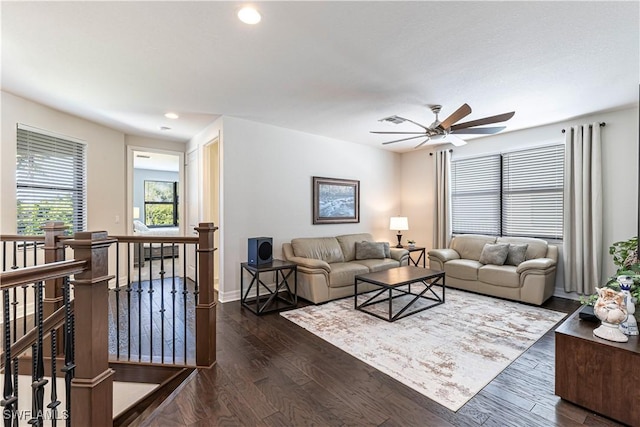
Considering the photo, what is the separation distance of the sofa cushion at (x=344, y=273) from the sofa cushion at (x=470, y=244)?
2010mm

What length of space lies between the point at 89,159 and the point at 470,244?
6.49 metres

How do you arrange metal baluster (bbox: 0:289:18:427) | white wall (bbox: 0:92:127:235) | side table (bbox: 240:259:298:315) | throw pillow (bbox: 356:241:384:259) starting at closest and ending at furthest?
1. metal baluster (bbox: 0:289:18:427)
2. white wall (bbox: 0:92:127:235)
3. side table (bbox: 240:259:298:315)
4. throw pillow (bbox: 356:241:384:259)

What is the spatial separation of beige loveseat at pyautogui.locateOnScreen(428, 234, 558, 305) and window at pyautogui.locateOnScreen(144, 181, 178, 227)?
27.3ft

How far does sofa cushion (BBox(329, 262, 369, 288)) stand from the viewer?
4.29 m

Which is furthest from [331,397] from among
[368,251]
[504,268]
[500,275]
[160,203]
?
[160,203]

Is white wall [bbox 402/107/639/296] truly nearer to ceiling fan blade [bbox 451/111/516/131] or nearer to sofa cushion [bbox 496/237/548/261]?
sofa cushion [bbox 496/237/548/261]

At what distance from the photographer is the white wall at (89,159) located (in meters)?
3.51

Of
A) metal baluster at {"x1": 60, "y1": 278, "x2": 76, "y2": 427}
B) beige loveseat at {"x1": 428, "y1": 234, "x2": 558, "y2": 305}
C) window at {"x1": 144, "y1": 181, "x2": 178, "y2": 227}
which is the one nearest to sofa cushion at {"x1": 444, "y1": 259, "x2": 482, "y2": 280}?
beige loveseat at {"x1": 428, "y1": 234, "x2": 558, "y2": 305}

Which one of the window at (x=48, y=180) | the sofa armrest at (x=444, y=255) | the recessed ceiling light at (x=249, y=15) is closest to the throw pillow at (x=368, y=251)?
the sofa armrest at (x=444, y=255)

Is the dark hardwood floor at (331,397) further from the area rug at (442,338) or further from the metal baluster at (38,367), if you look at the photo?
the metal baluster at (38,367)

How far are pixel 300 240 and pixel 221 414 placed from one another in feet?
9.92

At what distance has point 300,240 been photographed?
4.82 m

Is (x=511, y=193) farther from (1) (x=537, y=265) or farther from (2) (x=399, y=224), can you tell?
(2) (x=399, y=224)

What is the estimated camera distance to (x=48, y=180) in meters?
4.09
